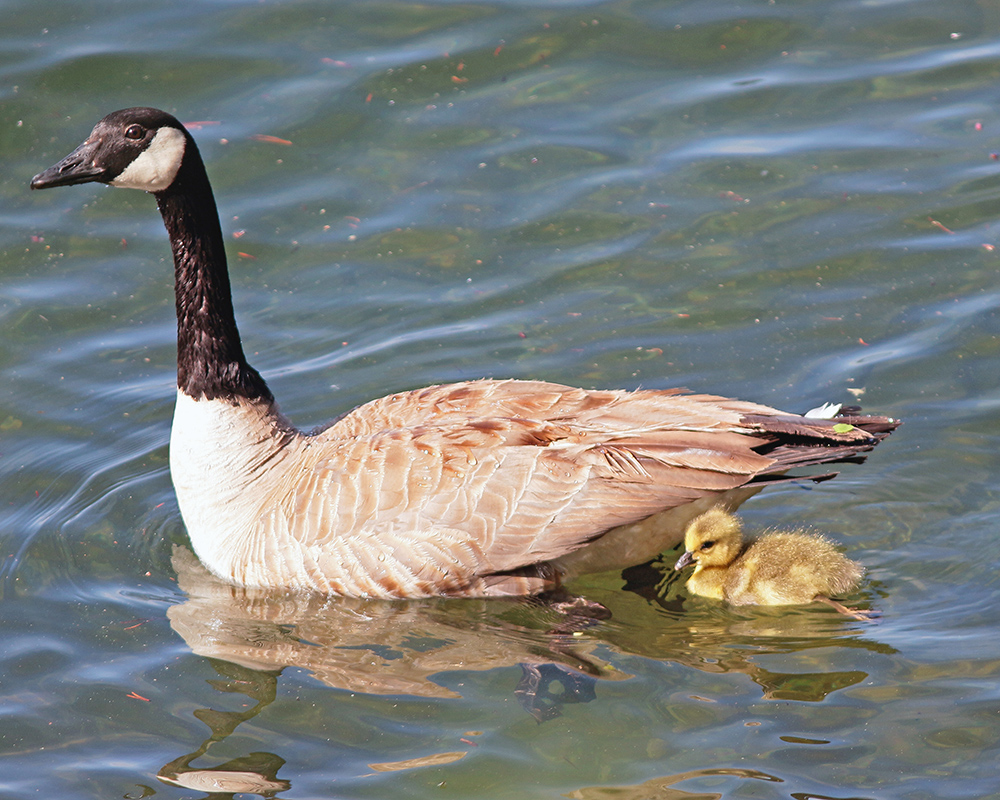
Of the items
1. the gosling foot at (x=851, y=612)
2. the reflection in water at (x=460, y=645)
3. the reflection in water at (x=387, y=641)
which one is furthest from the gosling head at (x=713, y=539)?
the reflection in water at (x=387, y=641)

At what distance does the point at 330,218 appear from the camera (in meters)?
10.3

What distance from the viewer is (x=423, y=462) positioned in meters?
6.77

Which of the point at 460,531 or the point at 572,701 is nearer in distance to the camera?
the point at 572,701

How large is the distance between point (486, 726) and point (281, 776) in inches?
39.4

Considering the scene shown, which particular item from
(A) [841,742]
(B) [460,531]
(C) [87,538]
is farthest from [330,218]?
(A) [841,742]

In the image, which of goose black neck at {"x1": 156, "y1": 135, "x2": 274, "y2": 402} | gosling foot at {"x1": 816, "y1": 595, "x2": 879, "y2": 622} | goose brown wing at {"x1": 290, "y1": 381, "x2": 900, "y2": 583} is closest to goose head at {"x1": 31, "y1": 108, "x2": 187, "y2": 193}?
goose black neck at {"x1": 156, "y1": 135, "x2": 274, "y2": 402}

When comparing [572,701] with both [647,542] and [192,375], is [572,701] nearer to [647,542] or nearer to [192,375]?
[647,542]

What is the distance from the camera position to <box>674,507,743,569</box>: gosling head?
6.68 meters

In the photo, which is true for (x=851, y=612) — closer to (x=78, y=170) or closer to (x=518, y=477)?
(x=518, y=477)

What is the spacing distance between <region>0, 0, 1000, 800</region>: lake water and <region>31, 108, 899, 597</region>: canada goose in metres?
0.36

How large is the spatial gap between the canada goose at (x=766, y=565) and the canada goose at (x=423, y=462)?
184 millimetres

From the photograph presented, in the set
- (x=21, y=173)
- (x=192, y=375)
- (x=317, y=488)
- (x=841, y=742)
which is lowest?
(x=841, y=742)

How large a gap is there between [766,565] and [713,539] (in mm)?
310

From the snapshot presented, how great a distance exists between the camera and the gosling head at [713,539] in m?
6.68
